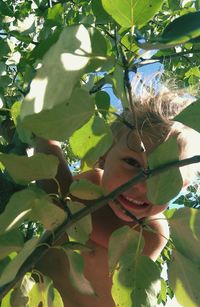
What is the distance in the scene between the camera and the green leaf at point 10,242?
604 millimetres

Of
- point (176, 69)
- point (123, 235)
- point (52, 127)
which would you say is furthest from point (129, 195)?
point (176, 69)

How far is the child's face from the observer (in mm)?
1025

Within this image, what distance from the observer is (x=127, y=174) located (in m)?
1.12

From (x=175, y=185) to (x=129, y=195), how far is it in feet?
1.57

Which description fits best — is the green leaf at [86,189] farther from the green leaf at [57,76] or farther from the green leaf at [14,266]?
the green leaf at [57,76]

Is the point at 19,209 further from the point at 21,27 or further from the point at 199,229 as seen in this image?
the point at 21,27

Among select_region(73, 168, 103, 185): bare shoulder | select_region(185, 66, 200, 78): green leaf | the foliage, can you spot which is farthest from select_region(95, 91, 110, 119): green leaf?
select_region(185, 66, 200, 78): green leaf

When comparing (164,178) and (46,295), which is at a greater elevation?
(164,178)

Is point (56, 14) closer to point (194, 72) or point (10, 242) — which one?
point (194, 72)

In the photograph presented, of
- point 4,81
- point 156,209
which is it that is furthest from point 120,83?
point 4,81

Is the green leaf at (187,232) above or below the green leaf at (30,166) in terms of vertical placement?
below

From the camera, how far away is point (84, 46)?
1.33ft

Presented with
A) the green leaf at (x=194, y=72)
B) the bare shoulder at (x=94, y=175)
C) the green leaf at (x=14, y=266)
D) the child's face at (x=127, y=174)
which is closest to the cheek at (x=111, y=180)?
the child's face at (x=127, y=174)

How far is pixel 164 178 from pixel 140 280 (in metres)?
0.14
